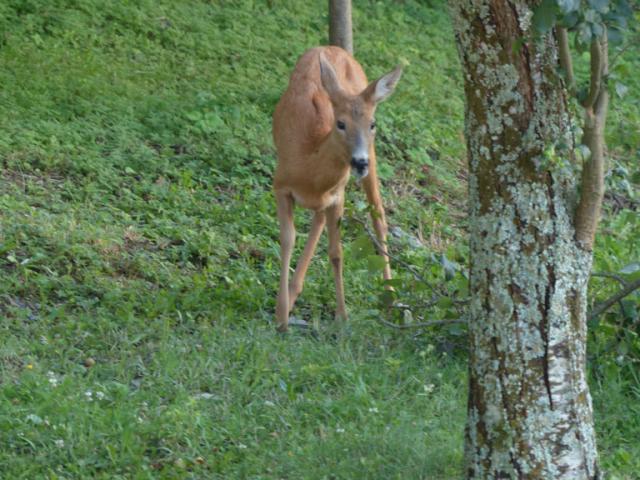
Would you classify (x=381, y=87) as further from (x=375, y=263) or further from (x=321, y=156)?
(x=375, y=263)

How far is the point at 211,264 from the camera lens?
26.2 feet

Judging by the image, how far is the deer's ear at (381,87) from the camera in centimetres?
756

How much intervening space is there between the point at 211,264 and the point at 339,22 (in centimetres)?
332

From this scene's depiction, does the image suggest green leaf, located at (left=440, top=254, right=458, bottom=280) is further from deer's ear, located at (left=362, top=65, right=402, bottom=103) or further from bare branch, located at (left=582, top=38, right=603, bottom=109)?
bare branch, located at (left=582, top=38, right=603, bottom=109)

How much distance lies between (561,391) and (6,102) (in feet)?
21.3

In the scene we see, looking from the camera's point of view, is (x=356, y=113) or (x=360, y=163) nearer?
(x=360, y=163)

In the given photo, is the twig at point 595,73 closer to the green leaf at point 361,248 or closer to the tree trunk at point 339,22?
the green leaf at point 361,248

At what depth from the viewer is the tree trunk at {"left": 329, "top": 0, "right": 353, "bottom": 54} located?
1034cm

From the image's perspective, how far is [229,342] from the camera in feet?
21.7

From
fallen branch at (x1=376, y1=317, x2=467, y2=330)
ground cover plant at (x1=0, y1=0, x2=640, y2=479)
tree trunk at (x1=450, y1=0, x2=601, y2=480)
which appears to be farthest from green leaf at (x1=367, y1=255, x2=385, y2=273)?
tree trunk at (x1=450, y1=0, x2=601, y2=480)

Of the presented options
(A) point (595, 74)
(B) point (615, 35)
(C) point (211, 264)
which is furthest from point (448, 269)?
(B) point (615, 35)

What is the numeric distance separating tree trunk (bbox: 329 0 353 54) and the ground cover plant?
2.64ft

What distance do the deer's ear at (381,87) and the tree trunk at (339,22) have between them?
2.81 metres

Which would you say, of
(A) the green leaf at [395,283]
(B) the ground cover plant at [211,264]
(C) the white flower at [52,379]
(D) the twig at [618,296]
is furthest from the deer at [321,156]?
(D) the twig at [618,296]
